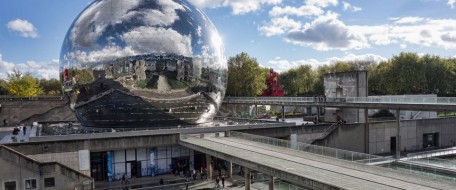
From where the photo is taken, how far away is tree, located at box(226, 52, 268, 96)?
69750mm

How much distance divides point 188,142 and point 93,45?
10852 mm

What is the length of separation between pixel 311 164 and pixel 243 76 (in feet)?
164

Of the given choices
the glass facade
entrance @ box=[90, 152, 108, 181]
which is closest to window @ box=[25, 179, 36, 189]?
entrance @ box=[90, 152, 108, 181]

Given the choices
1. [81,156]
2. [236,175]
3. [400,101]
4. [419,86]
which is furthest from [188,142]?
[419,86]

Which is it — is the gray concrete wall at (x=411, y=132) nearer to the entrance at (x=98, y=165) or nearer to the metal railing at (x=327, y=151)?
the metal railing at (x=327, y=151)

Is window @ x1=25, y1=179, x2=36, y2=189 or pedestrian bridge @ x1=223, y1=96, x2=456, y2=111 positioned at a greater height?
pedestrian bridge @ x1=223, y1=96, x2=456, y2=111

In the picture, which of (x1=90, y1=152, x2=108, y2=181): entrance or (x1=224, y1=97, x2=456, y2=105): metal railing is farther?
(x1=90, y1=152, x2=108, y2=181): entrance

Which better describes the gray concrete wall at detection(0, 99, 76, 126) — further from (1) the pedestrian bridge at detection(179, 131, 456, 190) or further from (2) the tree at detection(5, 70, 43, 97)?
(1) the pedestrian bridge at detection(179, 131, 456, 190)

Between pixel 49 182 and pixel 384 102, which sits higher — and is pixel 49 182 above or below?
below

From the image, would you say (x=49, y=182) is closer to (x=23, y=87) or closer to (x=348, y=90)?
(x=348, y=90)

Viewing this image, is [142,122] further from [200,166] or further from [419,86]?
[419,86]

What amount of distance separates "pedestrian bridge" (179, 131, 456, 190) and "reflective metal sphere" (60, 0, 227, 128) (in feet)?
14.4

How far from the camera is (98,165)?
3097 cm

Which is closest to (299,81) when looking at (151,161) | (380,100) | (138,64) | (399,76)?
(399,76)
